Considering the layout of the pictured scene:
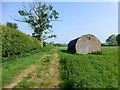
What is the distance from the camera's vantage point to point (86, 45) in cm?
2417

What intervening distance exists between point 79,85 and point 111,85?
1.86 m

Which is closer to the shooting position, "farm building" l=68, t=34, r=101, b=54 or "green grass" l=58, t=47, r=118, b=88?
"green grass" l=58, t=47, r=118, b=88

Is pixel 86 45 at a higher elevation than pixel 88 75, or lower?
higher

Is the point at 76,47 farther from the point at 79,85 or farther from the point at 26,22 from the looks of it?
the point at 79,85

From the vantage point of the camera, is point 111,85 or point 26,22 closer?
point 111,85

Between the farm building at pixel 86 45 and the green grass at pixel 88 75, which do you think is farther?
the farm building at pixel 86 45

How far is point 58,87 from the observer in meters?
5.50

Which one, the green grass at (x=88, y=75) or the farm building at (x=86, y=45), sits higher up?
the farm building at (x=86, y=45)

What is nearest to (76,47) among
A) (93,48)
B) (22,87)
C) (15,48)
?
(93,48)

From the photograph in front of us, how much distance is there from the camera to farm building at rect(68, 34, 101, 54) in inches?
928

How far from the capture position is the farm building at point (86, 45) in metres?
23.6

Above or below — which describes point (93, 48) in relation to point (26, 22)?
below

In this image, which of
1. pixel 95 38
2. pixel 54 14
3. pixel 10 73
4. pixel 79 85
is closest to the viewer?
pixel 79 85

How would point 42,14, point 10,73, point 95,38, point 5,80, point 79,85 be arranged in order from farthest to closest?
point 42,14, point 95,38, point 10,73, point 5,80, point 79,85
